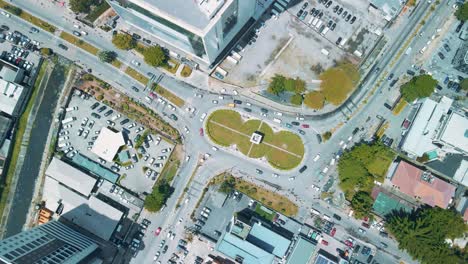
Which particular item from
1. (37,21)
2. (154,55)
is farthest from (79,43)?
(154,55)

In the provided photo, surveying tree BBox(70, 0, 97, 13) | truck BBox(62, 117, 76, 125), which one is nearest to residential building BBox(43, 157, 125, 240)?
truck BBox(62, 117, 76, 125)

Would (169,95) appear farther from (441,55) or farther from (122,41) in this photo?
(441,55)

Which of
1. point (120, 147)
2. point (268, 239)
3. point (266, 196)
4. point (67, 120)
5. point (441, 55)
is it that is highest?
point (441, 55)

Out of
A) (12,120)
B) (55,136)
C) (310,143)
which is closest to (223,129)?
(310,143)

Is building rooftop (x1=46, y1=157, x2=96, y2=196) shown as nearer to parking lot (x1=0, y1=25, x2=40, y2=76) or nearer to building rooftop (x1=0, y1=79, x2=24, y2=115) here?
building rooftop (x1=0, y1=79, x2=24, y2=115)

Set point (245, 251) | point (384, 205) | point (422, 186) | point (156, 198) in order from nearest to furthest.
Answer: point (245, 251), point (422, 186), point (156, 198), point (384, 205)

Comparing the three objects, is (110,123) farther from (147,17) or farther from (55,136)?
(147,17)
